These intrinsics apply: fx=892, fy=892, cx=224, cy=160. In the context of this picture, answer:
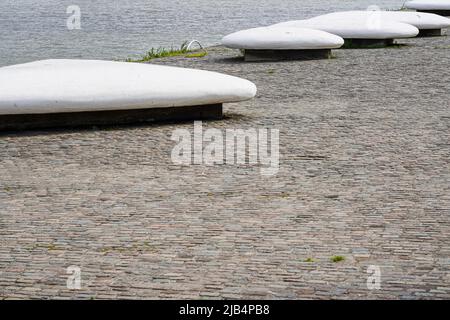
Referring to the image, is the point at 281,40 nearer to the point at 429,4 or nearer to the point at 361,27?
the point at 361,27

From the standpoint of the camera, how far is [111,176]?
5.94m

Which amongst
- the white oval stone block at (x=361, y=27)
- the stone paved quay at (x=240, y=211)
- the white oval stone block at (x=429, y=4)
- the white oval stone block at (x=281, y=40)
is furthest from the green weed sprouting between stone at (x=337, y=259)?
the white oval stone block at (x=429, y=4)

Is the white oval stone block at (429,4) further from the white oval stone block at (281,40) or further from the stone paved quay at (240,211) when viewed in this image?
the stone paved quay at (240,211)

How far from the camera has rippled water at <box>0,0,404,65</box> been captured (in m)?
16.6

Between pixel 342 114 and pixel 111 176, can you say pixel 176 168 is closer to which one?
pixel 111 176

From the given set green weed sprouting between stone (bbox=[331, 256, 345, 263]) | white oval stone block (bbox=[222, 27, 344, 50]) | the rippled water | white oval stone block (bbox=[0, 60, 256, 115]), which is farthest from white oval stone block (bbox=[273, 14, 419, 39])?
green weed sprouting between stone (bbox=[331, 256, 345, 263])

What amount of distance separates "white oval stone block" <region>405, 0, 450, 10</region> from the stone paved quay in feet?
→ 48.5

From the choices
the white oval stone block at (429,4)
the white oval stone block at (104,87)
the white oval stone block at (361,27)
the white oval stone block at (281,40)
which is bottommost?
the white oval stone block at (104,87)

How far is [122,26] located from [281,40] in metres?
10.9

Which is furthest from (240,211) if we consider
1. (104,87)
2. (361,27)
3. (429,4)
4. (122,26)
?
(429,4)

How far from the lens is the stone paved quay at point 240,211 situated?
3.96m

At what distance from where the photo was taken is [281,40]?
41.5 ft

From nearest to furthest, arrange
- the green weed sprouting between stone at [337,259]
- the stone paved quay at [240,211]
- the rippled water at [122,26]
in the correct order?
1. the stone paved quay at [240,211]
2. the green weed sprouting between stone at [337,259]
3. the rippled water at [122,26]

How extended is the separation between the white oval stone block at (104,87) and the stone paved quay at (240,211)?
0.75 ft
